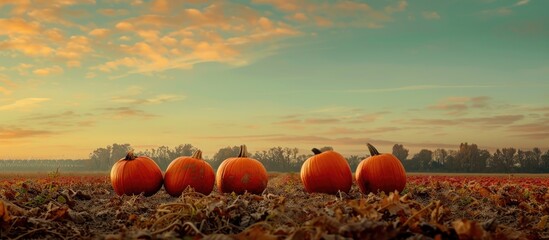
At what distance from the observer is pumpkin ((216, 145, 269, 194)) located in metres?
9.18

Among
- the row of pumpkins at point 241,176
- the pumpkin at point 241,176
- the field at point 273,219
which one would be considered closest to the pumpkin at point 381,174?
the row of pumpkins at point 241,176

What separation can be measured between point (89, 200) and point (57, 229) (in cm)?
380

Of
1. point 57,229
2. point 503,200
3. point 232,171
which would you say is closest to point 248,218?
point 57,229

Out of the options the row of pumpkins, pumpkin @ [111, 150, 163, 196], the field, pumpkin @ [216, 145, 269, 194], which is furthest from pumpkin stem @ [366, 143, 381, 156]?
pumpkin @ [111, 150, 163, 196]

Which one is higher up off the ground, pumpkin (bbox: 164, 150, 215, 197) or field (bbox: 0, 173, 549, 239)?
pumpkin (bbox: 164, 150, 215, 197)

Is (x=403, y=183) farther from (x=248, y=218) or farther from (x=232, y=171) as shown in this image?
(x=248, y=218)

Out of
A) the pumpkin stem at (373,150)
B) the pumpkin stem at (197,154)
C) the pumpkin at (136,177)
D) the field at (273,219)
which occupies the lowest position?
the field at (273,219)

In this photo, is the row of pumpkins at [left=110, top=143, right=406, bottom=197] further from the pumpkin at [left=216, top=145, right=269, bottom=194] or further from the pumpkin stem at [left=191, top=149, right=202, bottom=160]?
the pumpkin stem at [left=191, top=149, right=202, bottom=160]

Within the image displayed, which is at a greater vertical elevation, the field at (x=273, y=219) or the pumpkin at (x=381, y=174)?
the pumpkin at (x=381, y=174)

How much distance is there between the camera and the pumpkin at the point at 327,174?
9156 millimetres

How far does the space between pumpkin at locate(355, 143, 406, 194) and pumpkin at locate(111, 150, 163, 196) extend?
373 centimetres

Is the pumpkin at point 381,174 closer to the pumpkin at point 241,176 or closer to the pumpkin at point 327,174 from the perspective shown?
the pumpkin at point 327,174

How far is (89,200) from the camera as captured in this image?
27.9ft

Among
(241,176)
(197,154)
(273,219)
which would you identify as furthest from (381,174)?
(273,219)
